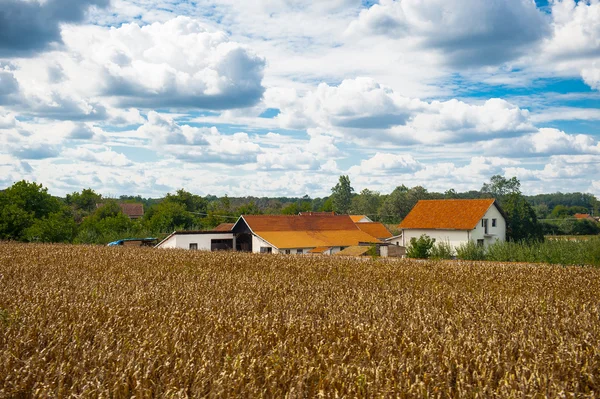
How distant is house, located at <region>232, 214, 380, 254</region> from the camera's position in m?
52.6

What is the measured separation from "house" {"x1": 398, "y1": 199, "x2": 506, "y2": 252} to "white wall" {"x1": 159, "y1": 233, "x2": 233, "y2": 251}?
60.4 feet

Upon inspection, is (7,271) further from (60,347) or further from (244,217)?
(244,217)

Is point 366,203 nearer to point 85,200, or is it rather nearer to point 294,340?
point 85,200

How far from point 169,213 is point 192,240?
33.9 meters

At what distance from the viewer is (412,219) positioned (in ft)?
191

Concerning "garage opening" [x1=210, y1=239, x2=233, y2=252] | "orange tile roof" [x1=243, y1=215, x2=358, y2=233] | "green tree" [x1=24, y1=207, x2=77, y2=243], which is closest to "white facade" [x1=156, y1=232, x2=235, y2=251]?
"garage opening" [x1=210, y1=239, x2=233, y2=252]

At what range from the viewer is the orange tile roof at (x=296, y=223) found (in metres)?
56.6

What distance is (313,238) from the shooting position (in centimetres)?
5572

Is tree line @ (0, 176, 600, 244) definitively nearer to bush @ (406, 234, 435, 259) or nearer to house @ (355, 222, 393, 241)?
house @ (355, 222, 393, 241)

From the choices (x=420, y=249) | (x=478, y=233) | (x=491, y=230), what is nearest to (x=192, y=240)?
(x=420, y=249)

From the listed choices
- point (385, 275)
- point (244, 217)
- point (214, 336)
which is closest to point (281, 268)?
point (385, 275)

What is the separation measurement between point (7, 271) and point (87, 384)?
1527cm

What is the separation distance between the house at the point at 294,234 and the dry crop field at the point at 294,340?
35.2m

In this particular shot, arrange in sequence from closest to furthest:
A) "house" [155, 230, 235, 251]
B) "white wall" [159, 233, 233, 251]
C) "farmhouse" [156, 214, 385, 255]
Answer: "white wall" [159, 233, 233, 251] → "house" [155, 230, 235, 251] → "farmhouse" [156, 214, 385, 255]
